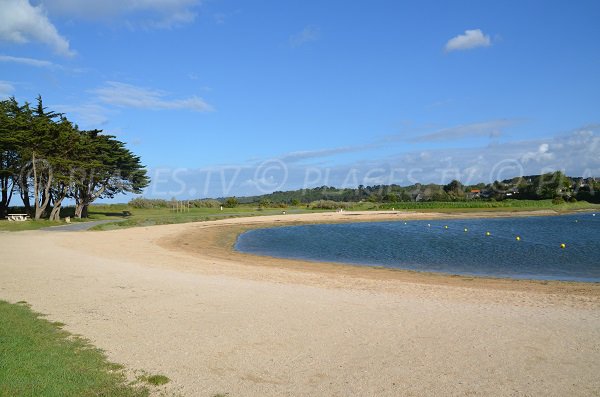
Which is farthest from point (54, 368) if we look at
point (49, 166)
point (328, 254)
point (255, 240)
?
point (49, 166)

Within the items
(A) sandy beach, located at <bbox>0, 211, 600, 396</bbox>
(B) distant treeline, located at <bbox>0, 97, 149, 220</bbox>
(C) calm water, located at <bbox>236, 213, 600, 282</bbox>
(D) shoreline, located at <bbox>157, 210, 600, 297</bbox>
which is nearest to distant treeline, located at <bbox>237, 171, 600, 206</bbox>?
(B) distant treeline, located at <bbox>0, 97, 149, 220</bbox>

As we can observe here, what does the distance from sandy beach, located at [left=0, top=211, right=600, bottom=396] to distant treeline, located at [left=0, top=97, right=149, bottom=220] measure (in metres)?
26.1

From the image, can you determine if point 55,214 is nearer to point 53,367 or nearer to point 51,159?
point 51,159

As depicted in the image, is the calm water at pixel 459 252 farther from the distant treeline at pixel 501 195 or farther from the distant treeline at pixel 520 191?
the distant treeline at pixel 520 191

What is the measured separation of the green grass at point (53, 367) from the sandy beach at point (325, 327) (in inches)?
14.3

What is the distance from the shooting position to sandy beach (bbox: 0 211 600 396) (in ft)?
19.0

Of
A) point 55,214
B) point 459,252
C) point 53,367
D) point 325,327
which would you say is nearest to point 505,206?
point 459,252

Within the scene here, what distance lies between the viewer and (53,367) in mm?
5664

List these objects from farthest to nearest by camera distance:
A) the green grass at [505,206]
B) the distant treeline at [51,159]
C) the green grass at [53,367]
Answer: the green grass at [505,206], the distant treeline at [51,159], the green grass at [53,367]

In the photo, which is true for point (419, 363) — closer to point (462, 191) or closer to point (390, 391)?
point (390, 391)

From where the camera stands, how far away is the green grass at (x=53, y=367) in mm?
5047

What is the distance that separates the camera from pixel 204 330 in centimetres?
803

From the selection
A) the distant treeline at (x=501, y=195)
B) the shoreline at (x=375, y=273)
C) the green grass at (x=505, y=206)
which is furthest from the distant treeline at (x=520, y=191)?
the shoreline at (x=375, y=273)

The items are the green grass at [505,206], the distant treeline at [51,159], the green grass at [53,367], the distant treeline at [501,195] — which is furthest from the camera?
the distant treeline at [501,195]
